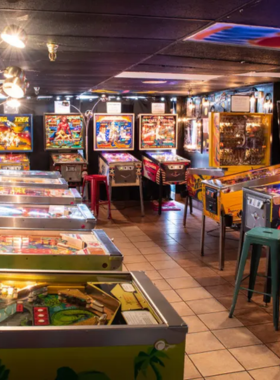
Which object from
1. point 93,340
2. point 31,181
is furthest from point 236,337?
point 31,181

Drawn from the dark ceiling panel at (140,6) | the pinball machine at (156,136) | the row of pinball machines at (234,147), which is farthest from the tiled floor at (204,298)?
the dark ceiling panel at (140,6)

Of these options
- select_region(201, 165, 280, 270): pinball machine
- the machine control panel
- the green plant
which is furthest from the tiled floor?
the green plant

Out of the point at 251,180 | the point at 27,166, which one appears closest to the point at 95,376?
the point at 251,180

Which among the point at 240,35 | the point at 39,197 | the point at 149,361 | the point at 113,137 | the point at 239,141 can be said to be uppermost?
the point at 240,35

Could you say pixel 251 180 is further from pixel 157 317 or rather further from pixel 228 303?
pixel 157 317

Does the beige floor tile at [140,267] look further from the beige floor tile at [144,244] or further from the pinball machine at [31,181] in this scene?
the pinball machine at [31,181]

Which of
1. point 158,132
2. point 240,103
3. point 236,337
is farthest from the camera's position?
point 158,132

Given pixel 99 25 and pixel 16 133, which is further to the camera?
pixel 16 133

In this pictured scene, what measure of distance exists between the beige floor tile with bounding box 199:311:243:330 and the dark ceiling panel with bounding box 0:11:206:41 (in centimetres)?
266

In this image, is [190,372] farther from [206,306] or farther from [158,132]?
[158,132]

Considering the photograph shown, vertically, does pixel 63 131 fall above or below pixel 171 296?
above

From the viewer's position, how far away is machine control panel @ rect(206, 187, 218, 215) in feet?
20.8

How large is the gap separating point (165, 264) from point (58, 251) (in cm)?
315

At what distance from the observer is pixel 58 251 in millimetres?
3451
